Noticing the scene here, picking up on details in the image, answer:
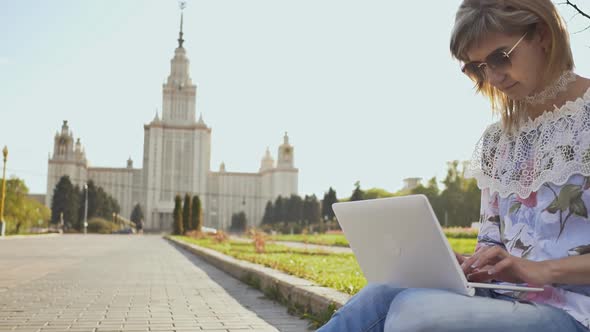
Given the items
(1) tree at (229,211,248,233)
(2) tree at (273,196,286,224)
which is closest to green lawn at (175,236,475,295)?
(2) tree at (273,196,286,224)

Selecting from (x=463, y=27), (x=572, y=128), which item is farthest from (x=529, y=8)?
(x=572, y=128)

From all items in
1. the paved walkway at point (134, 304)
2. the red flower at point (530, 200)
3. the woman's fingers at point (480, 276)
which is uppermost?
the red flower at point (530, 200)

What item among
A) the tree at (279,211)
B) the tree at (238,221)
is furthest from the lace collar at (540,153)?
the tree at (238,221)

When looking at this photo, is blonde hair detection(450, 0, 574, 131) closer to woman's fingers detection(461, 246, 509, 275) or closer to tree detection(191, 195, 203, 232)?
woman's fingers detection(461, 246, 509, 275)

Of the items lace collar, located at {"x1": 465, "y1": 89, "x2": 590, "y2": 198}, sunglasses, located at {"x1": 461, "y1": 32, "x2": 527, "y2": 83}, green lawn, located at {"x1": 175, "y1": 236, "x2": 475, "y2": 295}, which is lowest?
green lawn, located at {"x1": 175, "y1": 236, "x2": 475, "y2": 295}

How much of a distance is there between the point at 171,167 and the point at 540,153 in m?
87.0

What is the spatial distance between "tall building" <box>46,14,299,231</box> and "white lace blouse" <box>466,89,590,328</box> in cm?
8291

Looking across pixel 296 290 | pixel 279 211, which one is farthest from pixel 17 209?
pixel 296 290

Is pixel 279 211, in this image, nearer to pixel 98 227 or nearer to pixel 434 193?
pixel 98 227

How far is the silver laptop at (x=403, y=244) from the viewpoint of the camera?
1.20 metres

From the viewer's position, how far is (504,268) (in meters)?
1.29

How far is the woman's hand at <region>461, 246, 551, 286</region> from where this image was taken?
1245 mm

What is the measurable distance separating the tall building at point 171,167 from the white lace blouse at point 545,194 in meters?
82.9

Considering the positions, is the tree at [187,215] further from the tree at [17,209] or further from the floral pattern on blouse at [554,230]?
the floral pattern on blouse at [554,230]
